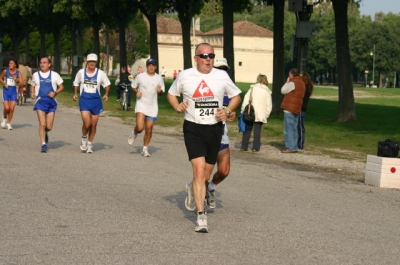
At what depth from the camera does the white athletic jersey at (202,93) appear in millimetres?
9906

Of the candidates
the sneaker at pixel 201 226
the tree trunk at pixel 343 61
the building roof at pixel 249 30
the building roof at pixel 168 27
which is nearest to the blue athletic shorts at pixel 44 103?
the sneaker at pixel 201 226

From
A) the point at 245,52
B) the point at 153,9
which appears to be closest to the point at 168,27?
the point at 245,52

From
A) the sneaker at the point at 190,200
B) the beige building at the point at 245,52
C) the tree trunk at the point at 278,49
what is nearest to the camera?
the sneaker at the point at 190,200

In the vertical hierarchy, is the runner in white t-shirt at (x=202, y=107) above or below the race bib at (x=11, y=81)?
above

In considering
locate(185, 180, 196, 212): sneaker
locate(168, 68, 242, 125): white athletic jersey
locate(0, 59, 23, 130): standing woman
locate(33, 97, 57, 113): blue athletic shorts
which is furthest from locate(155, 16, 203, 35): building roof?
locate(168, 68, 242, 125): white athletic jersey

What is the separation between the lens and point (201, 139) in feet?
32.6

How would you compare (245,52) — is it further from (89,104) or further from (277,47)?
(89,104)

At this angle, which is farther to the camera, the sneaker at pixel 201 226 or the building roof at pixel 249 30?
the building roof at pixel 249 30

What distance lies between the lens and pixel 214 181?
11102 millimetres

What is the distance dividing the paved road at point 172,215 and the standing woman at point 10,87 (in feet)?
21.4

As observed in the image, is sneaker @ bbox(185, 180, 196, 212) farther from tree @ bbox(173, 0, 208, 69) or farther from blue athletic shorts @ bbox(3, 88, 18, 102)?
tree @ bbox(173, 0, 208, 69)

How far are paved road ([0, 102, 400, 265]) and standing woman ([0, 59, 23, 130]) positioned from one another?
6511 mm

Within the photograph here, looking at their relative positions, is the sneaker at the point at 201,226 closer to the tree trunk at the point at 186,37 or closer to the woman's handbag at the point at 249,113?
A: the woman's handbag at the point at 249,113

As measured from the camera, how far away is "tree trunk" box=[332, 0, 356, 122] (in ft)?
97.8
